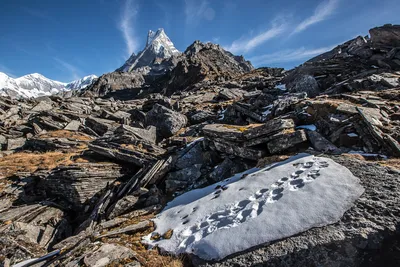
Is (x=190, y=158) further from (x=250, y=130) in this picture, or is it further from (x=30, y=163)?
(x=30, y=163)

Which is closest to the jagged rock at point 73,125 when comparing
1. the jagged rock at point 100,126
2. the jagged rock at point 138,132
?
the jagged rock at point 100,126

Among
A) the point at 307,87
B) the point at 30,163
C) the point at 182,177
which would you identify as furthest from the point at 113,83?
the point at 182,177

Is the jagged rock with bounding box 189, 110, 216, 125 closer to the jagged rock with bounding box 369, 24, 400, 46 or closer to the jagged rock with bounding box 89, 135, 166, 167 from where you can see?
the jagged rock with bounding box 89, 135, 166, 167

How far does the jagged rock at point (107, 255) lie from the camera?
6289 millimetres

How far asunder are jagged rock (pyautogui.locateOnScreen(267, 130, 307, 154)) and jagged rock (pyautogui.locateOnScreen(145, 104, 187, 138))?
45.1 feet

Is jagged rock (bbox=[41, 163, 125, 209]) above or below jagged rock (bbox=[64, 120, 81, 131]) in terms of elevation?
below

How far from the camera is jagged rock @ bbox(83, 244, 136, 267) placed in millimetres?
6289

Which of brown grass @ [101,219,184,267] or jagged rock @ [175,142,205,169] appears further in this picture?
jagged rock @ [175,142,205,169]

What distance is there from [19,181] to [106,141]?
6940 millimetres

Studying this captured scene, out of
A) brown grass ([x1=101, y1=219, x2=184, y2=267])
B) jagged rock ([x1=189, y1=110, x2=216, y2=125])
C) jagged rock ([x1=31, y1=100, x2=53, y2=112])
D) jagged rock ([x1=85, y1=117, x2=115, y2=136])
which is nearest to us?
brown grass ([x1=101, y1=219, x2=184, y2=267])

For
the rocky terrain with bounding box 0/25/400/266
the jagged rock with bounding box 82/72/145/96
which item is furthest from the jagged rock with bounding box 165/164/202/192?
the jagged rock with bounding box 82/72/145/96

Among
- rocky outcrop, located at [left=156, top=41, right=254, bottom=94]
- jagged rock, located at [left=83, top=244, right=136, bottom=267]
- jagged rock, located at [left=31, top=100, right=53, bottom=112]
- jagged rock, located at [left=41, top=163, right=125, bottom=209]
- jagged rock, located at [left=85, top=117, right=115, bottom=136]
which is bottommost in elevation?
jagged rock, located at [left=83, top=244, right=136, bottom=267]

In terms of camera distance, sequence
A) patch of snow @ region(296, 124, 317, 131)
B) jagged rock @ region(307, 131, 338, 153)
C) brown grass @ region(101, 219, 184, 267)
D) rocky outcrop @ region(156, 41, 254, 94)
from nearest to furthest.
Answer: brown grass @ region(101, 219, 184, 267) < jagged rock @ region(307, 131, 338, 153) < patch of snow @ region(296, 124, 317, 131) < rocky outcrop @ region(156, 41, 254, 94)

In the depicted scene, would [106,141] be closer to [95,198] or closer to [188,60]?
[95,198]
